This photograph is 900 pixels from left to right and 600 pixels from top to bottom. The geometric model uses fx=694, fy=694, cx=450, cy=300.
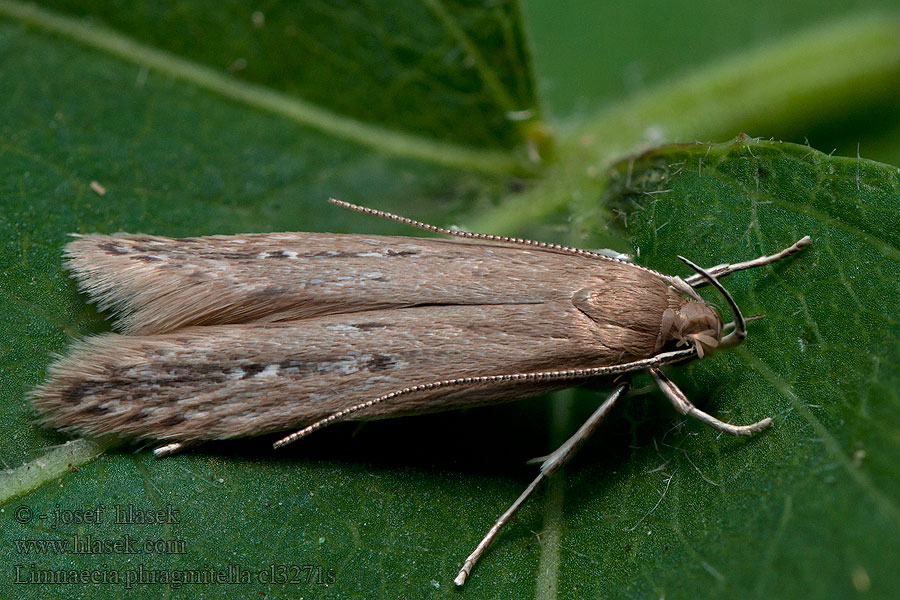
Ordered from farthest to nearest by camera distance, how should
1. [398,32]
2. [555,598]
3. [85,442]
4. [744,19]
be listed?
[744,19], [398,32], [85,442], [555,598]

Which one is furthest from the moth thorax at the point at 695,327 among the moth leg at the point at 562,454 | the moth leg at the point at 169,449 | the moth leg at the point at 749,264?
the moth leg at the point at 169,449

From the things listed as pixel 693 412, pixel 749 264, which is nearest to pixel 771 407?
pixel 693 412

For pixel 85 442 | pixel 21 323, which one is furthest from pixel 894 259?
pixel 21 323

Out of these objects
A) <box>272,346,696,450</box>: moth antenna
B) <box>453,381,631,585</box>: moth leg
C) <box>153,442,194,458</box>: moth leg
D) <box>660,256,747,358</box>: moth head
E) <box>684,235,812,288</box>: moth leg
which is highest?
<box>684,235,812,288</box>: moth leg

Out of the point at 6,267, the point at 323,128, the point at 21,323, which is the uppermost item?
the point at 323,128

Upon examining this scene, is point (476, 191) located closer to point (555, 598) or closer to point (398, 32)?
point (398, 32)

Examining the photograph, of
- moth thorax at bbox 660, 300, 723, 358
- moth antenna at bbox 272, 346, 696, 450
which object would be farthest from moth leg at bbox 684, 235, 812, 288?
moth antenna at bbox 272, 346, 696, 450

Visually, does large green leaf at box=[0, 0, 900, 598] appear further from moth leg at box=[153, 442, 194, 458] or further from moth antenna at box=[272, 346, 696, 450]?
moth antenna at box=[272, 346, 696, 450]
